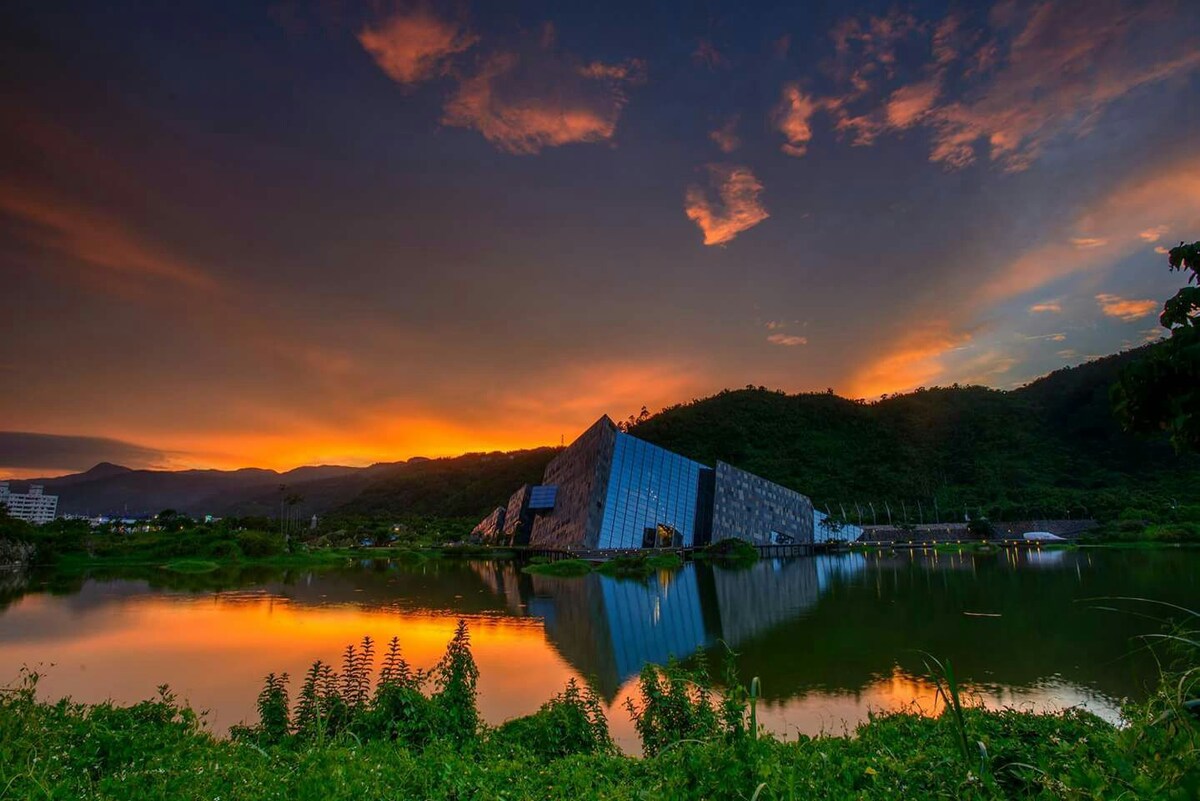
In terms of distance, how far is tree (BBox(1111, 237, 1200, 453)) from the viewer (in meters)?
4.48

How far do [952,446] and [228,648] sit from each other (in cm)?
12169

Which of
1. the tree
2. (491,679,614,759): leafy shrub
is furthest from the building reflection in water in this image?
the tree

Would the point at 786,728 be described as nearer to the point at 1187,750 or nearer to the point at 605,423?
the point at 1187,750

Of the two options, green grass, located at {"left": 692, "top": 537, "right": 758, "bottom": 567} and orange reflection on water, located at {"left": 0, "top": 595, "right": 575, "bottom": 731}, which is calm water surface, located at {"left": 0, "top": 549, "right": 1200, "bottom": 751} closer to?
orange reflection on water, located at {"left": 0, "top": 595, "right": 575, "bottom": 731}

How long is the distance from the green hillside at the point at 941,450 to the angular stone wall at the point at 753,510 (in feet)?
86.5

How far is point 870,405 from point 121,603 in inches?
5713

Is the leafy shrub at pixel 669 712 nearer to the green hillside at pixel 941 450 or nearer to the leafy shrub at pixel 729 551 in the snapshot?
the leafy shrub at pixel 729 551

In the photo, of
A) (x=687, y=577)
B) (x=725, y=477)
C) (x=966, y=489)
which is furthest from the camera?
(x=966, y=489)

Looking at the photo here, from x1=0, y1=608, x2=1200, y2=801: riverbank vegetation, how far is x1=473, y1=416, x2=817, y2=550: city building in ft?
152

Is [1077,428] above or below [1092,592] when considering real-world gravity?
above

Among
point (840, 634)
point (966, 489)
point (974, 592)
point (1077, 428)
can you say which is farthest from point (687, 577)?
point (1077, 428)

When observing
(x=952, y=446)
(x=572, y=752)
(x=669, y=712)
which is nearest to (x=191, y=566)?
(x=572, y=752)

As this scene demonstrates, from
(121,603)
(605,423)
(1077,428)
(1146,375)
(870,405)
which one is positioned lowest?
(121,603)

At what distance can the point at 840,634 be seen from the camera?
20375mm
